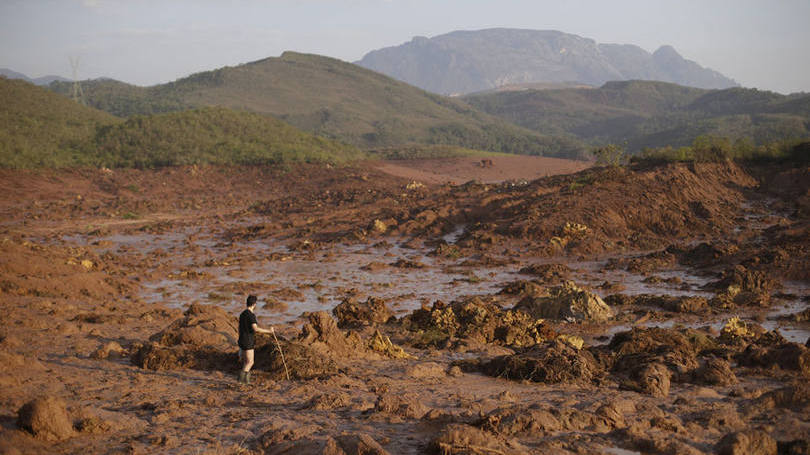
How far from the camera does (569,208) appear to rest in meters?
18.4

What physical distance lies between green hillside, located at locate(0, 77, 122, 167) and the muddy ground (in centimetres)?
712

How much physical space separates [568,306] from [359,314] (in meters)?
3.61

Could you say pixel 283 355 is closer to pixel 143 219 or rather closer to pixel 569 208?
pixel 569 208

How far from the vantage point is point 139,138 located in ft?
116

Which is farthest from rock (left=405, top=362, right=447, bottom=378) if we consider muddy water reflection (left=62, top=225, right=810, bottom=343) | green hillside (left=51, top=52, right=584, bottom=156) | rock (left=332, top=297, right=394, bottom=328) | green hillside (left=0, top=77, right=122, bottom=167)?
green hillside (left=51, top=52, right=584, bottom=156)

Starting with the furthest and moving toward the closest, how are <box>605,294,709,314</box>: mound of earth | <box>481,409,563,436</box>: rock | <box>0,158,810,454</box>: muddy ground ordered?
<box>605,294,709,314</box>: mound of earth
<box>0,158,810,454</box>: muddy ground
<box>481,409,563,436</box>: rock

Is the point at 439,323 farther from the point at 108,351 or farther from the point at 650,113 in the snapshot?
the point at 650,113

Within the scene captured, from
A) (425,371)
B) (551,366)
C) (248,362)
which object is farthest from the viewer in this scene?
(425,371)

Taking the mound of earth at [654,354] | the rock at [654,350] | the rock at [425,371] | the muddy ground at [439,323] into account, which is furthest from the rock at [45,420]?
the rock at [654,350]

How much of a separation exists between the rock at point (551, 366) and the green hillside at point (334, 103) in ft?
174

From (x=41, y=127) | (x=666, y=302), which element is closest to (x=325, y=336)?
(x=666, y=302)

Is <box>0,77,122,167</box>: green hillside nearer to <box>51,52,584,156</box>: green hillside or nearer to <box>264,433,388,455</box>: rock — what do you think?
<box>51,52,584,156</box>: green hillside

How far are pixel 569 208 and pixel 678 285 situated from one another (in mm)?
5906

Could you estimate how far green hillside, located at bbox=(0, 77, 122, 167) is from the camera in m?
Answer: 29.7
